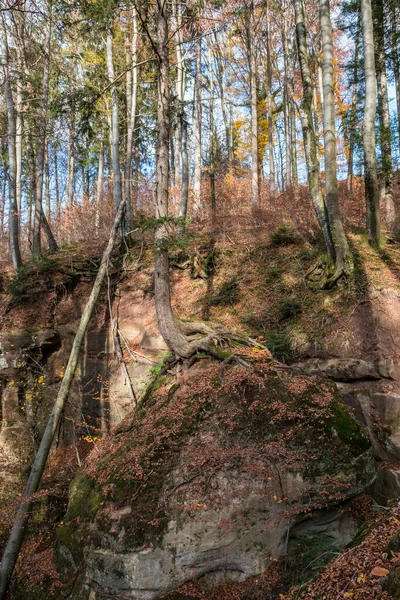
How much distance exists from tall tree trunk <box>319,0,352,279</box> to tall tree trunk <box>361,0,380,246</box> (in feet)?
2.90

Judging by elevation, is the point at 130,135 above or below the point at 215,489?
above

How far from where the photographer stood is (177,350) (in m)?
6.62

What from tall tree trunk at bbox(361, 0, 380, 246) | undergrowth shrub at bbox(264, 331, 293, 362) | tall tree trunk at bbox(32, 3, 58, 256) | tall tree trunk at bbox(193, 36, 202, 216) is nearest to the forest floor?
undergrowth shrub at bbox(264, 331, 293, 362)

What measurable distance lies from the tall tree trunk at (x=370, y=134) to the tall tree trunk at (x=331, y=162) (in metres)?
0.88

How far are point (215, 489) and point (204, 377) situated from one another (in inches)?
70.7

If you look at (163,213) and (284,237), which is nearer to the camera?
(163,213)

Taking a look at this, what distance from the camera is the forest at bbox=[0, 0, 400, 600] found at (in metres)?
4.55

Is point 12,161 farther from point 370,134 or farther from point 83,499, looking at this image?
point 370,134

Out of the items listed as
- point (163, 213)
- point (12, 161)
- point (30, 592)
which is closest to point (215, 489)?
point (30, 592)

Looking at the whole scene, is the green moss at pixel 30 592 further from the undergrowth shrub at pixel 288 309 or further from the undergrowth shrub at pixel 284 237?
the undergrowth shrub at pixel 284 237

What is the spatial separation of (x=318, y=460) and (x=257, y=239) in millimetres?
7430

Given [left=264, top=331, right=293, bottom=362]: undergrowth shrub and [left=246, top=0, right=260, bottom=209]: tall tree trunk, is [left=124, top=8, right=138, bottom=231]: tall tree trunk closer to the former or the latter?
[left=246, top=0, right=260, bottom=209]: tall tree trunk

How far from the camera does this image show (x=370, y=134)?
28.0 feet

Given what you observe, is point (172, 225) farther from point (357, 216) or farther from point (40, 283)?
point (357, 216)
